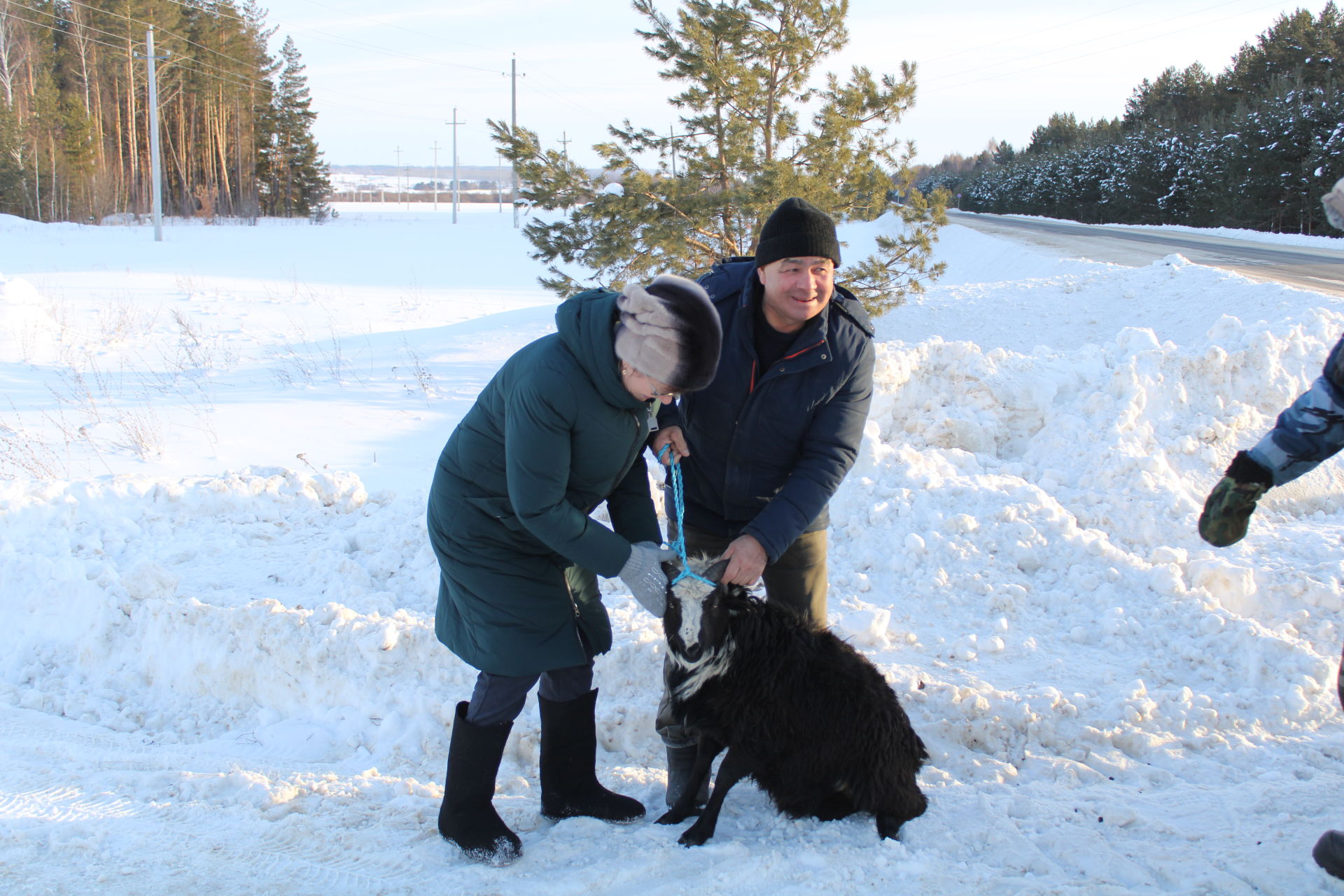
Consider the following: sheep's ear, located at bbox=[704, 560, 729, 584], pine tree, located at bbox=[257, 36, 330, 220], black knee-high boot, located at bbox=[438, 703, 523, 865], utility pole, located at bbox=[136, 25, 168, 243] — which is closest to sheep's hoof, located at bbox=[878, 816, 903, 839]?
sheep's ear, located at bbox=[704, 560, 729, 584]

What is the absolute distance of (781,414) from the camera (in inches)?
117

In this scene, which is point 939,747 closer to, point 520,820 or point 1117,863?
point 1117,863

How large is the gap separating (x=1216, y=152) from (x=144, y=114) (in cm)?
5361

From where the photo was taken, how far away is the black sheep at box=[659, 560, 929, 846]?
2795 millimetres

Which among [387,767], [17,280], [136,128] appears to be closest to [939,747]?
[387,767]

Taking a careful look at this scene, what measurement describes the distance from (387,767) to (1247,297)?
424 inches

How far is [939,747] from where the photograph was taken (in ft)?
11.3

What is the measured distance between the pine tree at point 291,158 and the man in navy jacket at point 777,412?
55.5 m

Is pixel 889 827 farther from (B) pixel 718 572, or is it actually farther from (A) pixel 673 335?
(A) pixel 673 335

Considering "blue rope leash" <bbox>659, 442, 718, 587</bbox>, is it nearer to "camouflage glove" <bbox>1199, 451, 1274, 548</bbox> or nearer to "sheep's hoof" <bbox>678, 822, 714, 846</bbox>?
"sheep's hoof" <bbox>678, 822, 714, 846</bbox>

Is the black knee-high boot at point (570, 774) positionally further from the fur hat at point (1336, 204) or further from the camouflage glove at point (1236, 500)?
the fur hat at point (1336, 204)

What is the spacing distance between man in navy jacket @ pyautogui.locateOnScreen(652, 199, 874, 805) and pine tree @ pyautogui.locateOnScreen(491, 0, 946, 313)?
5.96 meters

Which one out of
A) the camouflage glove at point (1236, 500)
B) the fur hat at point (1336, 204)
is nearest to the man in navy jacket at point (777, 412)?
the camouflage glove at point (1236, 500)

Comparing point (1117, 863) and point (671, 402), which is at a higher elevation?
point (671, 402)
